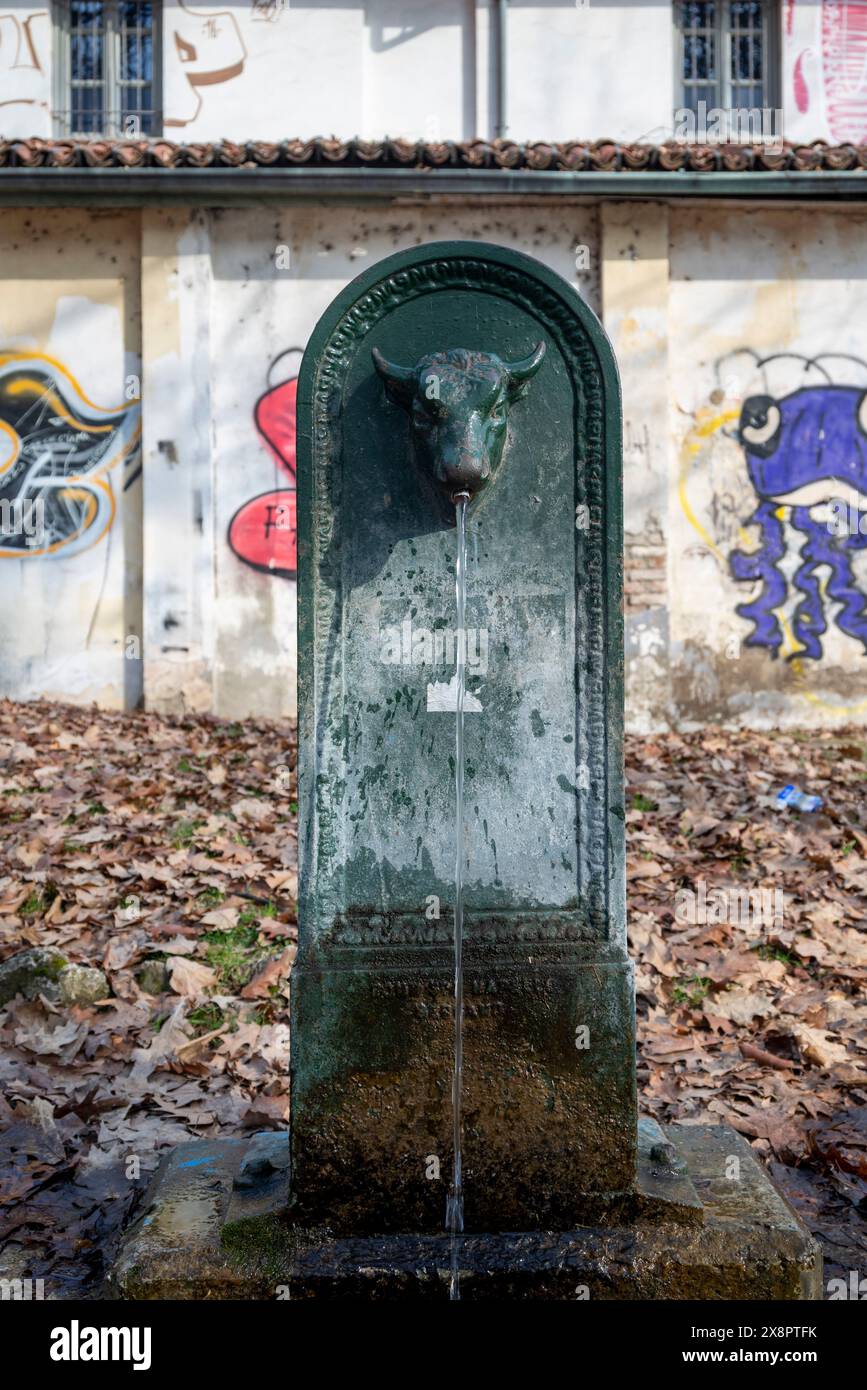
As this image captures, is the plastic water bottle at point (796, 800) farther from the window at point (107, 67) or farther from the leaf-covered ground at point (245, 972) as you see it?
the window at point (107, 67)

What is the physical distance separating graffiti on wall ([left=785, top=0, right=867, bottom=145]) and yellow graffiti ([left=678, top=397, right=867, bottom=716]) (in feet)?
13.7

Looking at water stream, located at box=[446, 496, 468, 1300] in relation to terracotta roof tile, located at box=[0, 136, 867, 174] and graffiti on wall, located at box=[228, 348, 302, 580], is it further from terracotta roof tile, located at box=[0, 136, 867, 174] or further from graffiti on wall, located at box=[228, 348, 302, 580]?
terracotta roof tile, located at box=[0, 136, 867, 174]

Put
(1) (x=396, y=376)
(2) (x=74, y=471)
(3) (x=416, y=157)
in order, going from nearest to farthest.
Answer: (1) (x=396, y=376) < (3) (x=416, y=157) < (2) (x=74, y=471)

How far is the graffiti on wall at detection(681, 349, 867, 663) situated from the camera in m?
9.99

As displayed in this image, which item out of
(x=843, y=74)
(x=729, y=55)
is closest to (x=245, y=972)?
(x=729, y=55)

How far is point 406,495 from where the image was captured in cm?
274

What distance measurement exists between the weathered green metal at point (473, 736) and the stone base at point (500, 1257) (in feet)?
Answer: 0.63

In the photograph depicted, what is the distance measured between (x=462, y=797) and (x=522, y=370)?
998mm

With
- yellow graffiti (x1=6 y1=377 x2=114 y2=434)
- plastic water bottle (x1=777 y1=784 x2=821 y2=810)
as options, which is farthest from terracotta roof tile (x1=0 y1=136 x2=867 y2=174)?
plastic water bottle (x1=777 y1=784 x2=821 y2=810)

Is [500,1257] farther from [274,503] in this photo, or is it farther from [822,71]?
[822,71]

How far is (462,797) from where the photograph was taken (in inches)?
108

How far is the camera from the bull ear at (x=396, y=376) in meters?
2.66
